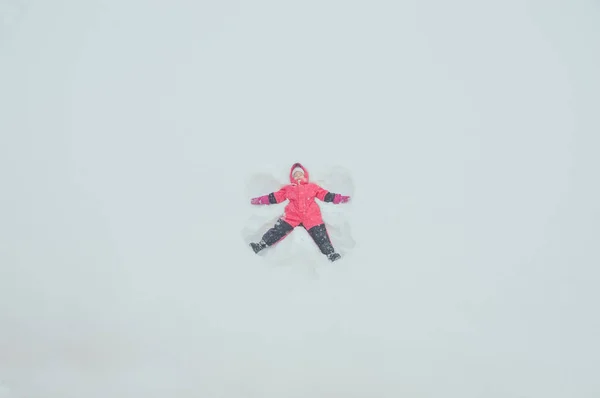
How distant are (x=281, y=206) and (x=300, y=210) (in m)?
0.32

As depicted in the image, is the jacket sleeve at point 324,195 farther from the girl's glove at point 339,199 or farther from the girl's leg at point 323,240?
the girl's leg at point 323,240

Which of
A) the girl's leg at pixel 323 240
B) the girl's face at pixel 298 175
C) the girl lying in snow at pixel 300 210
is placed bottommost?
the girl's leg at pixel 323 240

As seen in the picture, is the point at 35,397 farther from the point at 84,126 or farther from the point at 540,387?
the point at 540,387

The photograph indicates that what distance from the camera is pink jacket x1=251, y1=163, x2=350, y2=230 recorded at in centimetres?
434

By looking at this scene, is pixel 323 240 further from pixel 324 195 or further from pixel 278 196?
pixel 278 196

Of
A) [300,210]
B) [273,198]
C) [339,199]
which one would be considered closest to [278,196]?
[273,198]

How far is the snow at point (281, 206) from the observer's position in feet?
12.2

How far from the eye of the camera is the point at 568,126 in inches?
195

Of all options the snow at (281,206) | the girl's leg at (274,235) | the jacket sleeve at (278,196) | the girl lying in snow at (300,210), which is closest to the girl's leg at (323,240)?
the girl lying in snow at (300,210)

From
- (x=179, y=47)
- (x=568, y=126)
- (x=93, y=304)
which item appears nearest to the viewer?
(x=93, y=304)

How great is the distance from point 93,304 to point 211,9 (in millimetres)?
3583

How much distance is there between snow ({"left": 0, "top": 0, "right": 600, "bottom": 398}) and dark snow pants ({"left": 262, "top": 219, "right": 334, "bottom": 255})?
108 mm

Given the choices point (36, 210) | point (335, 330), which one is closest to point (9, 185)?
point (36, 210)

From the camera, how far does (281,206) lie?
15.1 feet
